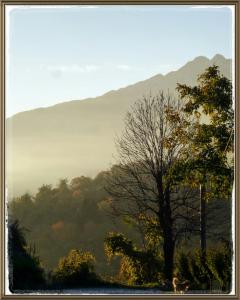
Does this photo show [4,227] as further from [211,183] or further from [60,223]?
[211,183]

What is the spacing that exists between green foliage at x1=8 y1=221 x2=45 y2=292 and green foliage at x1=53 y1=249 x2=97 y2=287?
283 millimetres

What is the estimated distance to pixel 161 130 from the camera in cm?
1094

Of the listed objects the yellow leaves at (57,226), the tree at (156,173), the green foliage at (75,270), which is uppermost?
the tree at (156,173)

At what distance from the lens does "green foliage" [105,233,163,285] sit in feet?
35.1

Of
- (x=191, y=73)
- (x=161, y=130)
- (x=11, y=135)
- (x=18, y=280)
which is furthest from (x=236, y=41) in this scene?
(x=18, y=280)

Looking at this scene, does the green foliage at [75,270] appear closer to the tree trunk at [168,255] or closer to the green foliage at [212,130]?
the tree trunk at [168,255]

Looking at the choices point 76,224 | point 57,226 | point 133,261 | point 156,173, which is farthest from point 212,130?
point 57,226

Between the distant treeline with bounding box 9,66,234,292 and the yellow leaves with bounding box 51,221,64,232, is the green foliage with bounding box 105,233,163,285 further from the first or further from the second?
the yellow leaves with bounding box 51,221,64,232

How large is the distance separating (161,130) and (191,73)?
861mm

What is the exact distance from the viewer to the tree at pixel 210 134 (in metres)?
10.7

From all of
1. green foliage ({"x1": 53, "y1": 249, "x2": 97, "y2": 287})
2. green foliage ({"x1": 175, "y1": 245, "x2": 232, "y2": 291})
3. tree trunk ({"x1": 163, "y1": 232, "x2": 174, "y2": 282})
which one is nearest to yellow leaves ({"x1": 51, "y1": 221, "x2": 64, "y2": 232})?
green foliage ({"x1": 53, "y1": 249, "x2": 97, "y2": 287})

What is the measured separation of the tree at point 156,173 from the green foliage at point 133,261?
157 mm

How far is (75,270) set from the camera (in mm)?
10539

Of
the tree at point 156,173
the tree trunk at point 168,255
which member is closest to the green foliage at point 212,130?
the tree at point 156,173
